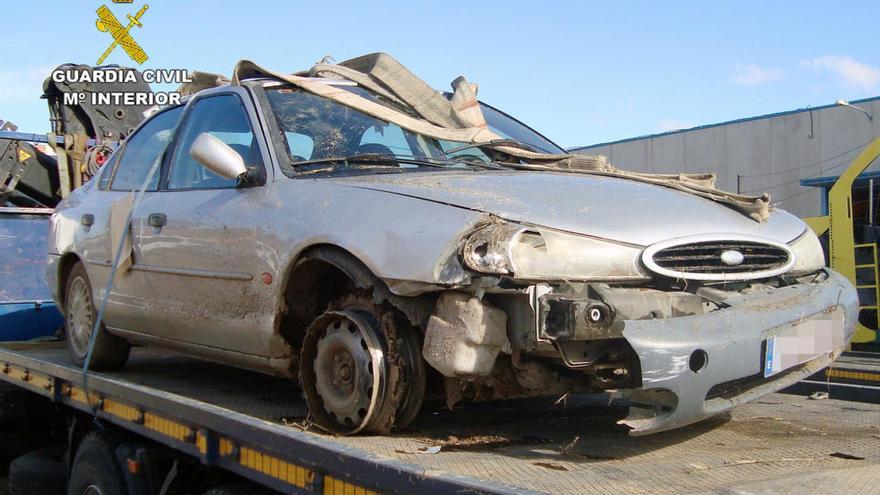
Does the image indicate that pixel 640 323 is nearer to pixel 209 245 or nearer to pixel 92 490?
pixel 209 245

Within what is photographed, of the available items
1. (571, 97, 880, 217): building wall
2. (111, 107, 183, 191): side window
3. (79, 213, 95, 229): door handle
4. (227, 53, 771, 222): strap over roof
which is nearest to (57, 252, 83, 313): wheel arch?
(79, 213, 95, 229): door handle

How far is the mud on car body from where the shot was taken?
2.65m

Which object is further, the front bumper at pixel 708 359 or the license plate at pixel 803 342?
the license plate at pixel 803 342

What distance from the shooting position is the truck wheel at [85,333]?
4875mm

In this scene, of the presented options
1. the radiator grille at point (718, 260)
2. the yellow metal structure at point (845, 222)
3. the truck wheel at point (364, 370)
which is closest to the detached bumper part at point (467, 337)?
the truck wheel at point (364, 370)

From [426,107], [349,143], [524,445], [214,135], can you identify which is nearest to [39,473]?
[214,135]

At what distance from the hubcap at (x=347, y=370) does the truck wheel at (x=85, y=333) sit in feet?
7.09

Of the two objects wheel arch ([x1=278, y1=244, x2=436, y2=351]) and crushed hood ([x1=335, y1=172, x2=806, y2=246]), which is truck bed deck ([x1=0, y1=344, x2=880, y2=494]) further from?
crushed hood ([x1=335, y1=172, x2=806, y2=246])

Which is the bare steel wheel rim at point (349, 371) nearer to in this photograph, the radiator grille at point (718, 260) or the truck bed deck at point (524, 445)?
the truck bed deck at point (524, 445)

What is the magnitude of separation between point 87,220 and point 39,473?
1.44m

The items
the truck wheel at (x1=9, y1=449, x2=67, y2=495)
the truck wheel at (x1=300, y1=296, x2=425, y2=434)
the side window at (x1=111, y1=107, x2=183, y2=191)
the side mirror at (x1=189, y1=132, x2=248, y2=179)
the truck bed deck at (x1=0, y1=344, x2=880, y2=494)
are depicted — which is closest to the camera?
the truck bed deck at (x1=0, y1=344, x2=880, y2=494)

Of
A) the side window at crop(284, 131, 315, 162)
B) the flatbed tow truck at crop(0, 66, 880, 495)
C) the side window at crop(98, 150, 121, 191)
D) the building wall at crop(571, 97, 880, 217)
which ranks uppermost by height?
the building wall at crop(571, 97, 880, 217)

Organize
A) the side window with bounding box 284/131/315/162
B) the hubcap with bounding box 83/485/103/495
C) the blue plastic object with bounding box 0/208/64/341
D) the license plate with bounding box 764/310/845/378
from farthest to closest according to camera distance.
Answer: the blue plastic object with bounding box 0/208/64/341 < the hubcap with bounding box 83/485/103/495 < the side window with bounding box 284/131/315/162 < the license plate with bounding box 764/310/845/378

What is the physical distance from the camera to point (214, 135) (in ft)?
13.8
